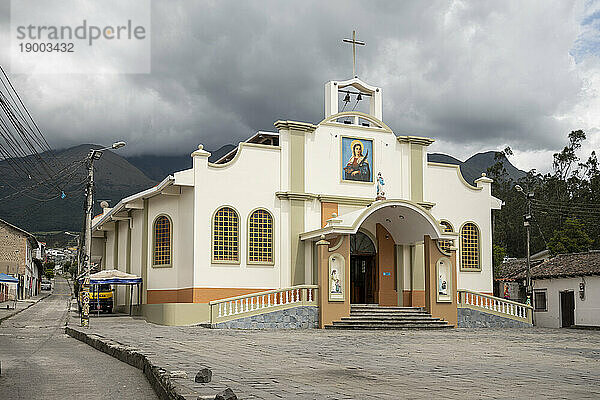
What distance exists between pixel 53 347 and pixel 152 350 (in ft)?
16.5

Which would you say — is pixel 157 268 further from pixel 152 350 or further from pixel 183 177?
pixel 152 350

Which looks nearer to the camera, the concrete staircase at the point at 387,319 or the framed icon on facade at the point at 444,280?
the concrete staircase at the point at 387,319

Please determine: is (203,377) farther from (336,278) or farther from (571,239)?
(571,239)

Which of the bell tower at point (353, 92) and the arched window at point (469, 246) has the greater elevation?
the bell tower at point (353, 92)

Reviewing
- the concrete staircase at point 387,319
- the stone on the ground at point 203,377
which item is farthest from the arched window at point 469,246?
the stone on the ground at point 203,377

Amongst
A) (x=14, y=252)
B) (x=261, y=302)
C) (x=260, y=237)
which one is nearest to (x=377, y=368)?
(x=261, y=302)

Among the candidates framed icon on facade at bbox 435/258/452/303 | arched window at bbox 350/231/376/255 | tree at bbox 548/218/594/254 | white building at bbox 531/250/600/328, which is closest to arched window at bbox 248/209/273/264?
arched window at bbox 350/231/376/255

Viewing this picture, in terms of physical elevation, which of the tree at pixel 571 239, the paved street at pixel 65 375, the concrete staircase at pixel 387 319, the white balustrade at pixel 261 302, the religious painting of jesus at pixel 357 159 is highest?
the religious painting of jesus at pixel 357 159

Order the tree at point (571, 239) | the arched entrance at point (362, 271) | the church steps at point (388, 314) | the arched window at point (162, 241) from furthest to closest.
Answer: the tree at point (571, 239)
the arched entrance at point (362, 271)
the arched window at point (162, 241)
the church steps at point (388, 314)

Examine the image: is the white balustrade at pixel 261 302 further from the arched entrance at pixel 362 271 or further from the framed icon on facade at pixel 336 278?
the arched entrance at pixel 362 271

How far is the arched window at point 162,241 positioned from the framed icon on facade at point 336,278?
683 centimetres

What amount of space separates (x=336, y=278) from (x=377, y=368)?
1442cm

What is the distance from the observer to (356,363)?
11766 mm

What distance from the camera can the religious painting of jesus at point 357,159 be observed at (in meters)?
29.3
